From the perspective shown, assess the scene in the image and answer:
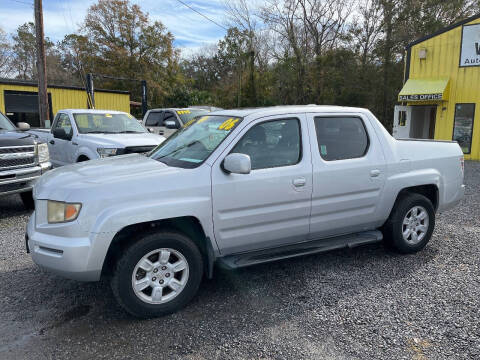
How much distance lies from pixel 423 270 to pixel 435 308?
0.93m

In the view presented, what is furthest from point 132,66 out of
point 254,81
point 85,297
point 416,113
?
point 85,297

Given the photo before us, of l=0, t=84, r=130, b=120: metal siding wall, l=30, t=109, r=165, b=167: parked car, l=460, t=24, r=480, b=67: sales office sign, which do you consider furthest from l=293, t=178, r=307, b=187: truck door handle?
l=0, t=84, r=130, b=120: metal siding wall

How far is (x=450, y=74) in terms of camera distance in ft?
52.9

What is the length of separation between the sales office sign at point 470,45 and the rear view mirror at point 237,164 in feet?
52.0

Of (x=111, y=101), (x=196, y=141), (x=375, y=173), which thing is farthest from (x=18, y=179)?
(x=111, y=101)

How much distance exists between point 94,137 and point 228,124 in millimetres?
5061

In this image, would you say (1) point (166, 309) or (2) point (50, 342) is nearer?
(2) point (50, 342)

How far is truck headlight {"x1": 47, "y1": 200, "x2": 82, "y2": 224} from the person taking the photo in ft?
10.1

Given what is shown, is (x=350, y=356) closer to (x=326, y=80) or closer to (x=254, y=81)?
(x=326, y=80)

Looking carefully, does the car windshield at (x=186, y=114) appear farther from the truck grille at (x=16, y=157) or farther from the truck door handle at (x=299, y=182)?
the truck door handle at (x=299, y=182)

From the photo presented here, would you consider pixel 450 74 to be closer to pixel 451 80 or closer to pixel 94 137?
pixel 451 80

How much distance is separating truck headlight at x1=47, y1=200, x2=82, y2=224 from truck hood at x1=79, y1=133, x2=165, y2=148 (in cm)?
442

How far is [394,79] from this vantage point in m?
28.8

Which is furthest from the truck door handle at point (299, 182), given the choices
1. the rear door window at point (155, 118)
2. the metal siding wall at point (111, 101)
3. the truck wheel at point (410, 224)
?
the metal siding wall at point (111, 101)
